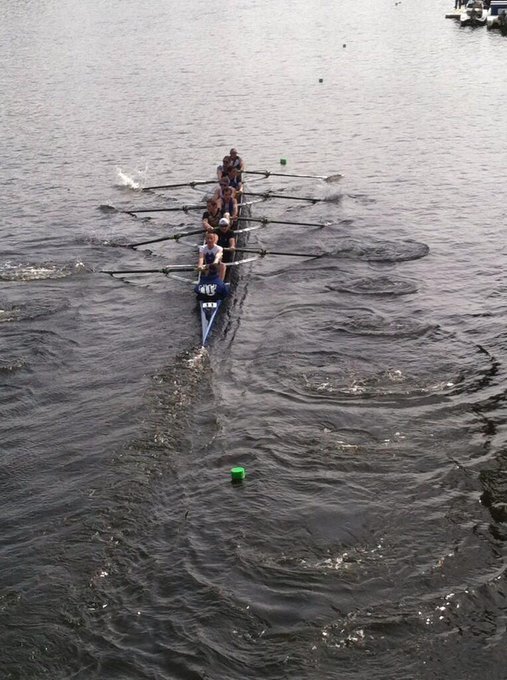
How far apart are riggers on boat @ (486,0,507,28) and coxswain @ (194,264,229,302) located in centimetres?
5767

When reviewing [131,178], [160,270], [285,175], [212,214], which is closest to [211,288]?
[160,270]

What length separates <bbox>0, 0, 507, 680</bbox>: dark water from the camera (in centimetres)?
1009

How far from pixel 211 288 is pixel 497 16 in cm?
6050

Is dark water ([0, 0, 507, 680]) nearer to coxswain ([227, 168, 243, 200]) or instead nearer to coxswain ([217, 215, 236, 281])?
coxswain ([217, 215, 236, 281])

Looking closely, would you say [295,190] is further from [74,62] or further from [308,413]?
[74,62]

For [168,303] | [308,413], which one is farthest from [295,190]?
[308,413]

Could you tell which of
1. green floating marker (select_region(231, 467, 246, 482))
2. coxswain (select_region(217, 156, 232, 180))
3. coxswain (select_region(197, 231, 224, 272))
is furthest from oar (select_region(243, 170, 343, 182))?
green floating marker (select_region(231, 467, 246, 482))

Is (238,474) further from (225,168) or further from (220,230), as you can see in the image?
(225,168)

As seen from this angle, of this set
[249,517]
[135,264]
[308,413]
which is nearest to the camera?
[249,517]

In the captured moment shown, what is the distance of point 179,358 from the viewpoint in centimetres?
1700

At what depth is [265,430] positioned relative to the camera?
14414 millimetres

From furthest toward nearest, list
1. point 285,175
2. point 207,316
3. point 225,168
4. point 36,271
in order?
point 285,175 → point 225,168 → point 36,271 → point 207,316

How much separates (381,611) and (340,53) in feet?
186

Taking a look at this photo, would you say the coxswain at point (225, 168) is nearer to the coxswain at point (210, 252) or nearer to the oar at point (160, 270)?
the oar at point (160, 270)
